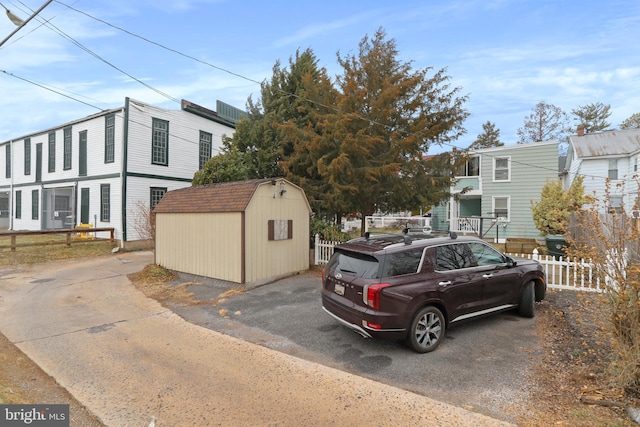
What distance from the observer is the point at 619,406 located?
3330mm

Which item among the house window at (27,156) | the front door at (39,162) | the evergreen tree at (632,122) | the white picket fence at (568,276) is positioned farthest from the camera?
the evergreen tree at (632,122)

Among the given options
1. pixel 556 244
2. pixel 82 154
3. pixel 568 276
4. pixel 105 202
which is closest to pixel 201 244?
pixel 568 276

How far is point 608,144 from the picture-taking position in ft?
72.8

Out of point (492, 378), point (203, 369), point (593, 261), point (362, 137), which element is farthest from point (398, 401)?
point (362, 137)

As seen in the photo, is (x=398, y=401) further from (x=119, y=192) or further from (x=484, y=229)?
(x=484, y=229)

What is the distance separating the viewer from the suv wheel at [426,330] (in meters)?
4.64

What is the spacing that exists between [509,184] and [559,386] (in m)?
17.9

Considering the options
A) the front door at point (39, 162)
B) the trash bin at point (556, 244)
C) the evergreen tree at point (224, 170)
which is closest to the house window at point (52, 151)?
the front door at point (39, 162)

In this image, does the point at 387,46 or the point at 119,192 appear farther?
the point at 119,192

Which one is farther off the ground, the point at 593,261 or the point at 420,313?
the point at 593,261

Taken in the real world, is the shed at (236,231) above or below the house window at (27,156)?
below

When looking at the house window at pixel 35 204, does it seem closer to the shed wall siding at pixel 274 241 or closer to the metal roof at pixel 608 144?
the shed wall siding at pixel 274 241

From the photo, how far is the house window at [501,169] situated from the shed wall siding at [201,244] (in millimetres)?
16917

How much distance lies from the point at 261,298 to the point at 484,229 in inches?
648
